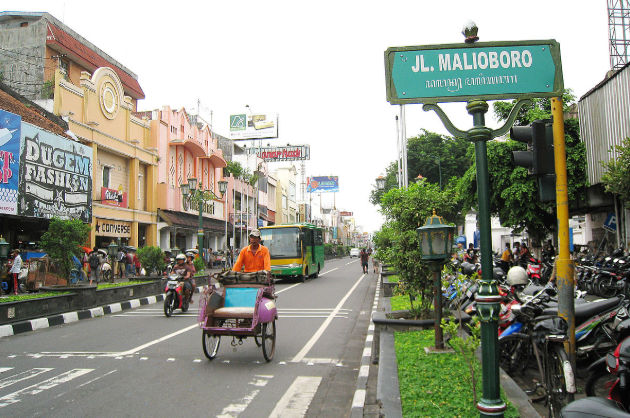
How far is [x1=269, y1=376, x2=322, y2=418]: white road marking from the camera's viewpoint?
4.95 meters

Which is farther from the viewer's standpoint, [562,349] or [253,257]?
[253,257]

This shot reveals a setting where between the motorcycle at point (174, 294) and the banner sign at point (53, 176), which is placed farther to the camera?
the banner sign at point (53, 176)

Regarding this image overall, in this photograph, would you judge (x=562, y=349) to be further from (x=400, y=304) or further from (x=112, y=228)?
(x=112, y=228)

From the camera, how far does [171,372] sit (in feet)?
21.2

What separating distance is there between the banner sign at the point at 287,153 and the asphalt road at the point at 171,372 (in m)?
53.9

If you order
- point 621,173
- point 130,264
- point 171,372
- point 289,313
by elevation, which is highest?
point 621,173

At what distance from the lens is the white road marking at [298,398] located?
4.95 meters

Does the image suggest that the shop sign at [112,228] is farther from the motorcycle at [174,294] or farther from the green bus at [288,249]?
the motorcycle at [174,294]

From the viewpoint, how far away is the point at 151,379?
6.11 m

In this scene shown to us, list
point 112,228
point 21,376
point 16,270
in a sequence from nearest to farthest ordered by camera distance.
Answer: point 21,376 < point 16,270 < point 112,228

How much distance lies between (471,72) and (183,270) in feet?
33.8

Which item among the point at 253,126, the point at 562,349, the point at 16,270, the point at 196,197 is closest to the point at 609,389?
the point at 562,349

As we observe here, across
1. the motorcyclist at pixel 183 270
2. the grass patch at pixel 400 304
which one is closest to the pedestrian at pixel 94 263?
the motorcyclist at pixel 183 270

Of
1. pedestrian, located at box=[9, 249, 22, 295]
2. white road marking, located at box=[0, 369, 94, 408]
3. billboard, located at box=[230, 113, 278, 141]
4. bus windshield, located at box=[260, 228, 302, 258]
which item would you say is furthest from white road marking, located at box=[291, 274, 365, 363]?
billboard, located at box=[230, 113, 278, 141]
